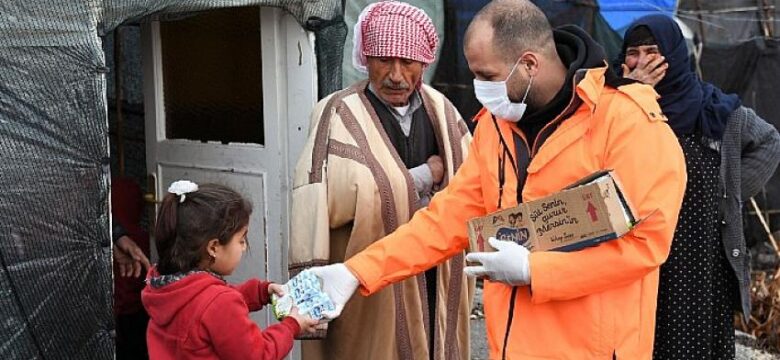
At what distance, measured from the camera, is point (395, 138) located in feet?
11.8

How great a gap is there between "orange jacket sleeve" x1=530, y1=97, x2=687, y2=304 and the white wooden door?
6.15 feet

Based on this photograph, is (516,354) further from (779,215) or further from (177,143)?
(779,215)

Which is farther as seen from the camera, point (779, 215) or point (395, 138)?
point (779, 215)

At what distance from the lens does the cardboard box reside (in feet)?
7.25

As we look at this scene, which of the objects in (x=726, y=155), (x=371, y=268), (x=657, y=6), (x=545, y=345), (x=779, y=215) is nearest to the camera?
(x=545, y=345)

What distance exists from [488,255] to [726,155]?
1.44 m

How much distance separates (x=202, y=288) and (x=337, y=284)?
1.50 feet

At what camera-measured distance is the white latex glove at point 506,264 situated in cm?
234

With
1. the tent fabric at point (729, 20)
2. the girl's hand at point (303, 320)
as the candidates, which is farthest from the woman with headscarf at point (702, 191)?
the tent fabric at point (729, 20)

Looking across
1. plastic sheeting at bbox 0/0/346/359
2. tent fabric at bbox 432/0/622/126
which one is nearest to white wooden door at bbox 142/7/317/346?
plastic sheeting at bbox 0/0/346/359

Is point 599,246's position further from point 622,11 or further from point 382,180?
point 622,11

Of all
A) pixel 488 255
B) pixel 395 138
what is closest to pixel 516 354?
pixel 488 255

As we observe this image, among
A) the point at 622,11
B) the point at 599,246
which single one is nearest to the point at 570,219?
the point at 599,246

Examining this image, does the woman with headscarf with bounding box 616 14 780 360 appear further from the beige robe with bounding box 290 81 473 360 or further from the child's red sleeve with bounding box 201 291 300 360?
the child's red sleeve with bounding box 201 291 300 360
